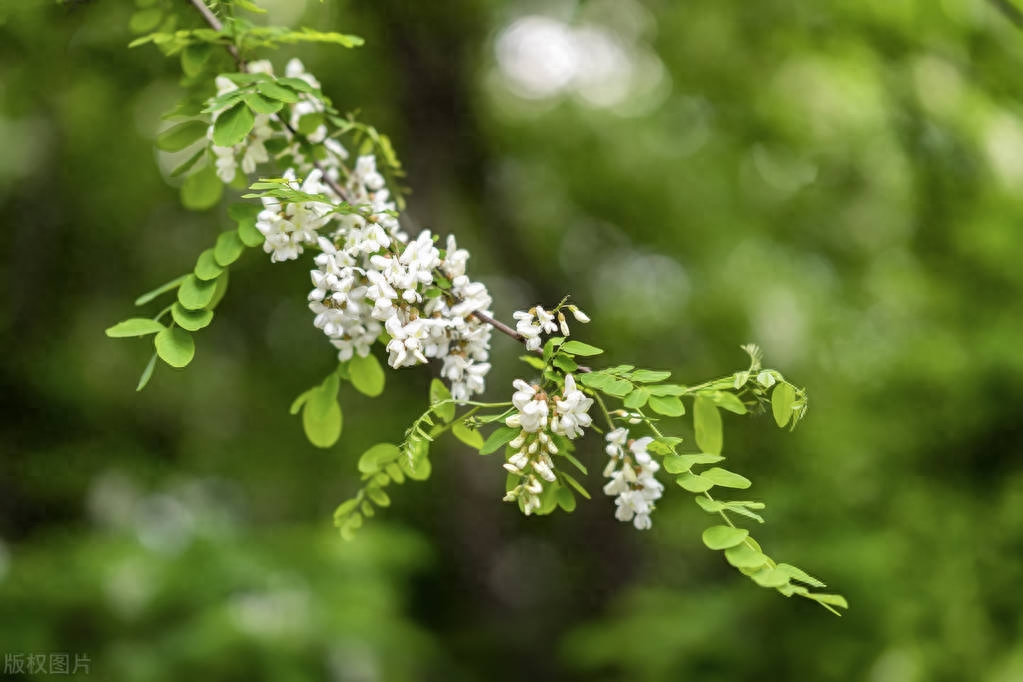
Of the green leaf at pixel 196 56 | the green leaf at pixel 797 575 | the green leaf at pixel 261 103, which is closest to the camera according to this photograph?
the green leaf at pixel 797 575

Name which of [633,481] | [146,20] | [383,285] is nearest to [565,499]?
[633,481]

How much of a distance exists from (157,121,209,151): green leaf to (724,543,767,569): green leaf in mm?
1272

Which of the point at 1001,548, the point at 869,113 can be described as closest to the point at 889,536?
the point at 1001,548

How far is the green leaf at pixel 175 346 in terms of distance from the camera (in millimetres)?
1244

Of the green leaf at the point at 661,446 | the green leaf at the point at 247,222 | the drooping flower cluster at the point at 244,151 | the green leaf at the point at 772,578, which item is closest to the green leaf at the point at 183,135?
the drooping flower cluster at the point at 244,151

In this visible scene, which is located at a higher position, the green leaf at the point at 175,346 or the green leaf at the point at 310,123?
the green leaf at the point at 310,123

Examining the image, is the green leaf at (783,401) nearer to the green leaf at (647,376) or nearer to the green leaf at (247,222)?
the green leaf at (647,376)

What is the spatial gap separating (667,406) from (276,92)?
80 centimetres

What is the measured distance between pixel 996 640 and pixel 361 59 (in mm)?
4412

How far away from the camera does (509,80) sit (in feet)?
19.7

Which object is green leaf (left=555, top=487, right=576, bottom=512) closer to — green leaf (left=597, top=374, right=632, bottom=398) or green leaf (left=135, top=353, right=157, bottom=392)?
green leaf (left=597, top=374, right=632, bottom=398)

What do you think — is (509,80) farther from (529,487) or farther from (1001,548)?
(529,487)

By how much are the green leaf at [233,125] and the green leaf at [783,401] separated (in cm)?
92

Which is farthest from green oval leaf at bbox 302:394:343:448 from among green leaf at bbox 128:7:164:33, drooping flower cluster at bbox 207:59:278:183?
green leaf at bbox 128:7:164:33
